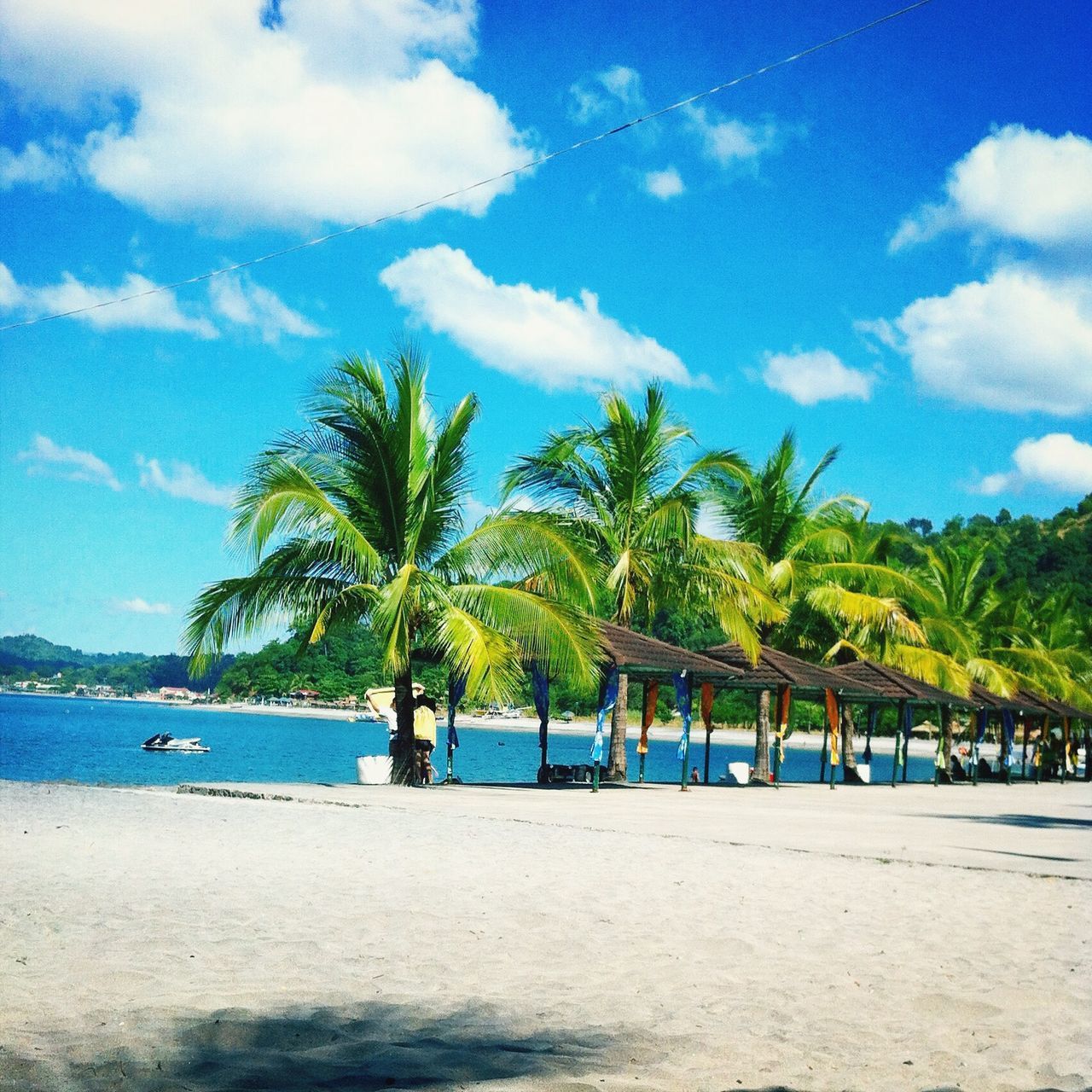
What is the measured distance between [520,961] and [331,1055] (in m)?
1.93

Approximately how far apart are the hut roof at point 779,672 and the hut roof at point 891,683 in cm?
41

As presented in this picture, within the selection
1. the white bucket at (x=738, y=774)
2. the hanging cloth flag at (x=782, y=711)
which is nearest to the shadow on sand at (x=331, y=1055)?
the hanging cloth flag at (x=782, y=711)

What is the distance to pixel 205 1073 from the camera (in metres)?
4.05

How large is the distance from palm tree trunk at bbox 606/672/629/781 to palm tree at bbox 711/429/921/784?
425cm

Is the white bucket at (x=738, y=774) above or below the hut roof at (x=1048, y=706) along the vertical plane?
below

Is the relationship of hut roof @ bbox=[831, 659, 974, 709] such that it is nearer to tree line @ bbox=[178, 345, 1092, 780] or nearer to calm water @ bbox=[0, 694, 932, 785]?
tree line @ bbox=[178, 345, 1092, 780]

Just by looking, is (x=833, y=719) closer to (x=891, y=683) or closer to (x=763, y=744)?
(x=891, y=683)

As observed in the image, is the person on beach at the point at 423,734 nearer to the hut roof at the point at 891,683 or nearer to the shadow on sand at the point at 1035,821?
the shadow on sand at the point at 1035,821

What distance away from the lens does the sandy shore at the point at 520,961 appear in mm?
4387

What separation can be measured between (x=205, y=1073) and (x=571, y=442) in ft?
64.5

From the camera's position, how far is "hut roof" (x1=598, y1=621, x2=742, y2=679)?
65.1 feet

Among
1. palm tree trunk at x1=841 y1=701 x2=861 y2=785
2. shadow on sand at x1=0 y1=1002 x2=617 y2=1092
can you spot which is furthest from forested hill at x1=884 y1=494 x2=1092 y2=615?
shadow on sand at x1=0 y1=1002 x2=617 y2=1092

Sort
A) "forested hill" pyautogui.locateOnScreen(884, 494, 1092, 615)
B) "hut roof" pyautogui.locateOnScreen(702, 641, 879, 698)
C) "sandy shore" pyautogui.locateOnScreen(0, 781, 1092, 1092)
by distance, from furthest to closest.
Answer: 1. "forested hill" pyautogui.locateOnScreen(884, 494, 1092, 615)
2. "hut roof" pyautogui.locateOnScreen(702, 641, 879, 698)
3. "sandy shore" pyautogui.locateOnScreen(0, 781, 1092, 1092)

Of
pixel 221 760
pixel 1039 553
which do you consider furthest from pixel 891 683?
pixel 1039 553
